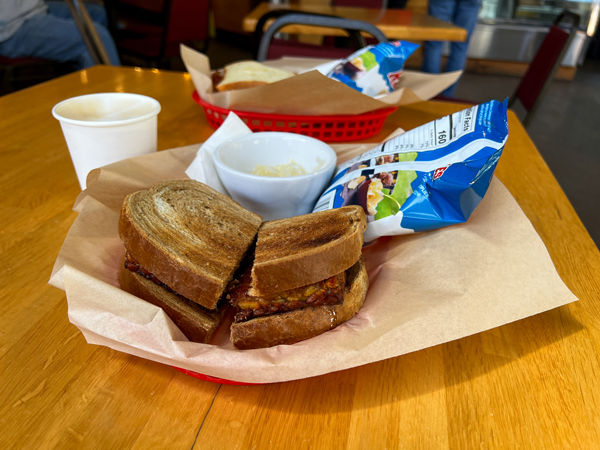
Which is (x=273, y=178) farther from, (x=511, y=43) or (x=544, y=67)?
(x=511, y=43)

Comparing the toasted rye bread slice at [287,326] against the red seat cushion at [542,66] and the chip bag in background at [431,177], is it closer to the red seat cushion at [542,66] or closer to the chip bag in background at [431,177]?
the chip bag in background at [431,177]

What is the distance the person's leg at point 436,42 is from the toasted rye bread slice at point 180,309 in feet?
12.1

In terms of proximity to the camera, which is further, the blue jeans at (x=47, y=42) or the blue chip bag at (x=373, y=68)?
the blue jeans at (x=47, y=42)

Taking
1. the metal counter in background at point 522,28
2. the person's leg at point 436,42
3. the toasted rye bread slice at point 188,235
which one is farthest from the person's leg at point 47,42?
the metal counter in background at point 522,28

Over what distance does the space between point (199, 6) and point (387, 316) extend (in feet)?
15.1

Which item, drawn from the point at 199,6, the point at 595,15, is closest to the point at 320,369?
the point at 199,6

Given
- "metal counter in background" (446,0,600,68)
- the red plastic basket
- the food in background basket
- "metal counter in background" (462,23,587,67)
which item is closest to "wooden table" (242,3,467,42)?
the food in background basket

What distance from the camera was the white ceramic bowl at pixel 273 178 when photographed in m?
0.85

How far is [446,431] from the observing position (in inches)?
20.4

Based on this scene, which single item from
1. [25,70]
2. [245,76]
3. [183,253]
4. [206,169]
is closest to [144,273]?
[183,253]

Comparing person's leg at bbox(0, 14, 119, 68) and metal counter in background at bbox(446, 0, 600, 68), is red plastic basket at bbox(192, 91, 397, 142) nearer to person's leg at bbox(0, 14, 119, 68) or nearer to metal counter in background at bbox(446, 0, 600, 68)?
person's leg at bbox(0, 14, 119, 68)

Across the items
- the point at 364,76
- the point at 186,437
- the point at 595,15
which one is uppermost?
the point at 364,76

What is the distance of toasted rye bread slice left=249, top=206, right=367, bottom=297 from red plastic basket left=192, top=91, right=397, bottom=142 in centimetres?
54

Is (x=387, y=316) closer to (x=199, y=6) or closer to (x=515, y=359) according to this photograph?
(x=515, y=359)
